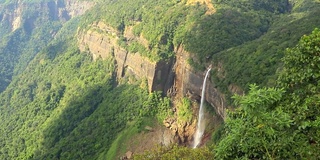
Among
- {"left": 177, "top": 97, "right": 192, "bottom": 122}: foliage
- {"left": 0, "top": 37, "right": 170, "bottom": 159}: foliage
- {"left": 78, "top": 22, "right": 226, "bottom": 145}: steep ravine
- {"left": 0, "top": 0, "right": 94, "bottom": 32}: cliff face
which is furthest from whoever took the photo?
{"left": 0, "top": 0, "right": 94, "bottom": 32}: cliff face

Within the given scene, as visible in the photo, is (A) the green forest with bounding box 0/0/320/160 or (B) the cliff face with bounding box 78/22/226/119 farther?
(B) the cliff face with bounding box 78/22/226/119

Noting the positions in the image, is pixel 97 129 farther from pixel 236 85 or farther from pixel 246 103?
pixel 246 103

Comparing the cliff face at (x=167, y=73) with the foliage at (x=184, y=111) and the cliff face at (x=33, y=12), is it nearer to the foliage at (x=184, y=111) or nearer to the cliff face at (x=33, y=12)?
the foliage at (x=184, y=111)

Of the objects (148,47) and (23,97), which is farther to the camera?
(23,97)

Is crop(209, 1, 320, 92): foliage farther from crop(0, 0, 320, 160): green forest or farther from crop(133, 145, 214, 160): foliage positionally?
crop(133, 145, 214, 160): foliage

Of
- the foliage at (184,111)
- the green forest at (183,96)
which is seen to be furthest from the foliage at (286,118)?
the foliage at (184,111)

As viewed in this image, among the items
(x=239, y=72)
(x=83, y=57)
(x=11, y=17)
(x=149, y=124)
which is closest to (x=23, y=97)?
(x=83, y=57)

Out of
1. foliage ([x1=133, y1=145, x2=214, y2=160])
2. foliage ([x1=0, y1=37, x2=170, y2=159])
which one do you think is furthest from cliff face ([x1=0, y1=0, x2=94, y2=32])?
foliage ([x1=133, y1=145, x2=214, y2=160])

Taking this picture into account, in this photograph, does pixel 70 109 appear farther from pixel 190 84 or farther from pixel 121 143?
pixel 190 84
